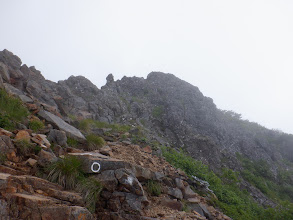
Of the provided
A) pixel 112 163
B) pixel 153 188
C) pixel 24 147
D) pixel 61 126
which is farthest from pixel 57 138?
pixel 153 188

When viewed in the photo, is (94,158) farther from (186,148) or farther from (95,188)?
(186,148)

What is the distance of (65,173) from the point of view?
5160 mm

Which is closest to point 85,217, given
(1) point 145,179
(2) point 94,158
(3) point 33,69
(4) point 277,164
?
(2) point 94,158

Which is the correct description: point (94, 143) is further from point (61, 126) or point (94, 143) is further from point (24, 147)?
point (24, 147)

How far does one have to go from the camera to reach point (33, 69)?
56.5 ft

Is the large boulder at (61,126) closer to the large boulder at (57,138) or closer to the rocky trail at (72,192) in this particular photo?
the rocky trail at (72,192)

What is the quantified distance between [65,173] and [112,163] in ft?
4.04

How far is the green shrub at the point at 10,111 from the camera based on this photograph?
249 inches

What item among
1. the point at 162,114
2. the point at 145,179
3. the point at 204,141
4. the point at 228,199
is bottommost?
the point at 228,199

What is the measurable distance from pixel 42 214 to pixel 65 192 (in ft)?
2.57

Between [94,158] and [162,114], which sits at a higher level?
[162,114]

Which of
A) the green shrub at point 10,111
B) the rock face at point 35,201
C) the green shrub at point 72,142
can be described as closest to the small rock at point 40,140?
the green shrub at point 10,111

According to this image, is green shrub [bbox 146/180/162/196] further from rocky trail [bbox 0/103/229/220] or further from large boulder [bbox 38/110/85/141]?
large boulder [bbox 38/110/85/141]

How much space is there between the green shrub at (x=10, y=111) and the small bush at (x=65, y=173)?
1.93 m
